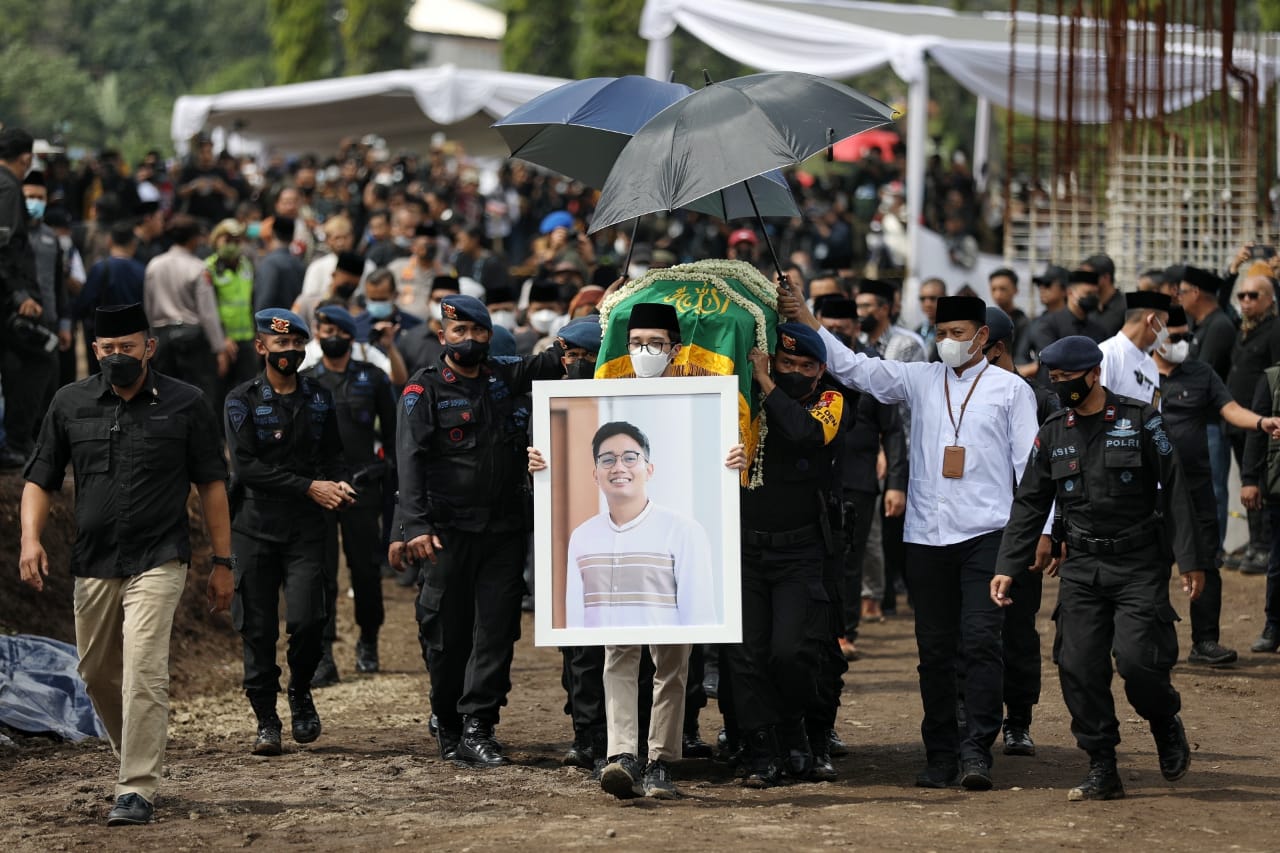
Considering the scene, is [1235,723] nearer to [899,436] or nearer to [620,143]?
[899,436]

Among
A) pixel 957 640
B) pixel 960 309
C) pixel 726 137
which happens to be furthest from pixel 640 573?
pixel 960 309

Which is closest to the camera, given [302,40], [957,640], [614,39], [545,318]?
[957,640]

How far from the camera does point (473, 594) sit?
8.91 meters

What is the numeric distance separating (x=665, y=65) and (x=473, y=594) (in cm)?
1288

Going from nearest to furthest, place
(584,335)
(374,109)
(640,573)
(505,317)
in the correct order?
1. (640,573)
2. (584,335)
3. (505,317)
4. (374,109)

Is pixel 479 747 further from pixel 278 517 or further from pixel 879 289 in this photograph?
pixel 879 289

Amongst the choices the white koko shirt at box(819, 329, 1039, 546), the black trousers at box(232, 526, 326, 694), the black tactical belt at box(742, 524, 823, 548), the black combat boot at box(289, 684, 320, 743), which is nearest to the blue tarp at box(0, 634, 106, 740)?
the black trousers at box(232, 526, 326, 694)

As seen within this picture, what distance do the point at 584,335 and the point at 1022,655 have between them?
267 centimetres

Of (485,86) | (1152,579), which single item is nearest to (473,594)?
(1152,579)

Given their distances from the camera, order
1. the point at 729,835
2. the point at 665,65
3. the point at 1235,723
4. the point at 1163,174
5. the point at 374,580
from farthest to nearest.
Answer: the point at 665,65 < the point at 1163,174 < the point at 374,580 < the point at 1235,723 < the point at 729,835

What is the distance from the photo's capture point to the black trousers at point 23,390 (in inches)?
489

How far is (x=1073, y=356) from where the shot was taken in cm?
787

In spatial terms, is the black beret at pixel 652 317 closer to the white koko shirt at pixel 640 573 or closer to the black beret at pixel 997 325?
the white koko shirt at pixel 640 573

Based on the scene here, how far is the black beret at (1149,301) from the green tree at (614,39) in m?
41.0
